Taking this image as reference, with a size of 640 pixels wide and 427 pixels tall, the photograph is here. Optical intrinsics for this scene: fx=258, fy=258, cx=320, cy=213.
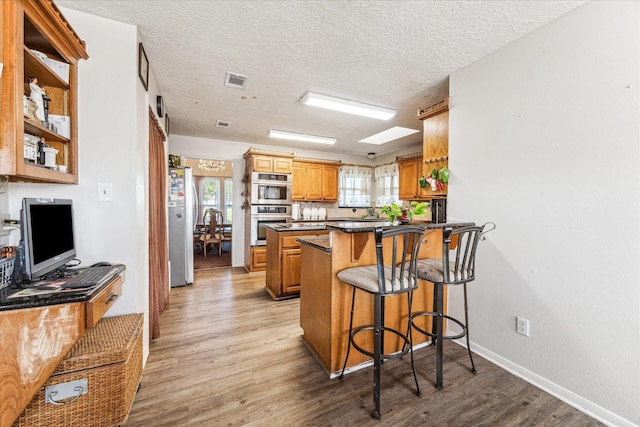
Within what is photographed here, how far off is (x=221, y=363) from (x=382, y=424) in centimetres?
131

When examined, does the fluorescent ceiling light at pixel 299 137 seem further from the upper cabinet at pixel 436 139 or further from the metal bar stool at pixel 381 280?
the metal bar stool at pixel 381 280

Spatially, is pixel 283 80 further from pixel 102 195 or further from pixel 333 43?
pixel 102 195

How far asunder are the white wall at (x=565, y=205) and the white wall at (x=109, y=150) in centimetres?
275

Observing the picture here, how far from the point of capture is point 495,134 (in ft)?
7.06

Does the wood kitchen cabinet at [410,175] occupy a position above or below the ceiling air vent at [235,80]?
below

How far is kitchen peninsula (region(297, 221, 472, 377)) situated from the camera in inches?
76.4

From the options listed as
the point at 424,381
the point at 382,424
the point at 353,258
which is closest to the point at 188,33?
the point at 353,258

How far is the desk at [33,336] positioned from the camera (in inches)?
39.1

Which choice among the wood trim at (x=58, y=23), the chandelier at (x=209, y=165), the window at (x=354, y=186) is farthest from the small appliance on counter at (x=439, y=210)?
the chandelier at (x=209, y=165)

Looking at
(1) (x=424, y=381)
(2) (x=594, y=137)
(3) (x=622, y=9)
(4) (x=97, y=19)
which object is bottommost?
(1) (x=424, y=381)

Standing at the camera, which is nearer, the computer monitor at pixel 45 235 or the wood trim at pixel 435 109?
the computer monitor at pixel 45 235

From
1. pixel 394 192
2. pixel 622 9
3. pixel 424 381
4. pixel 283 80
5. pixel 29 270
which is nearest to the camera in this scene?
pixel 29 270

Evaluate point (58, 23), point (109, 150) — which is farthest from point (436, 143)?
point (58, 23)

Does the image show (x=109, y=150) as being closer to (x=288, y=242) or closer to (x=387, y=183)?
(x=288, y=242)
